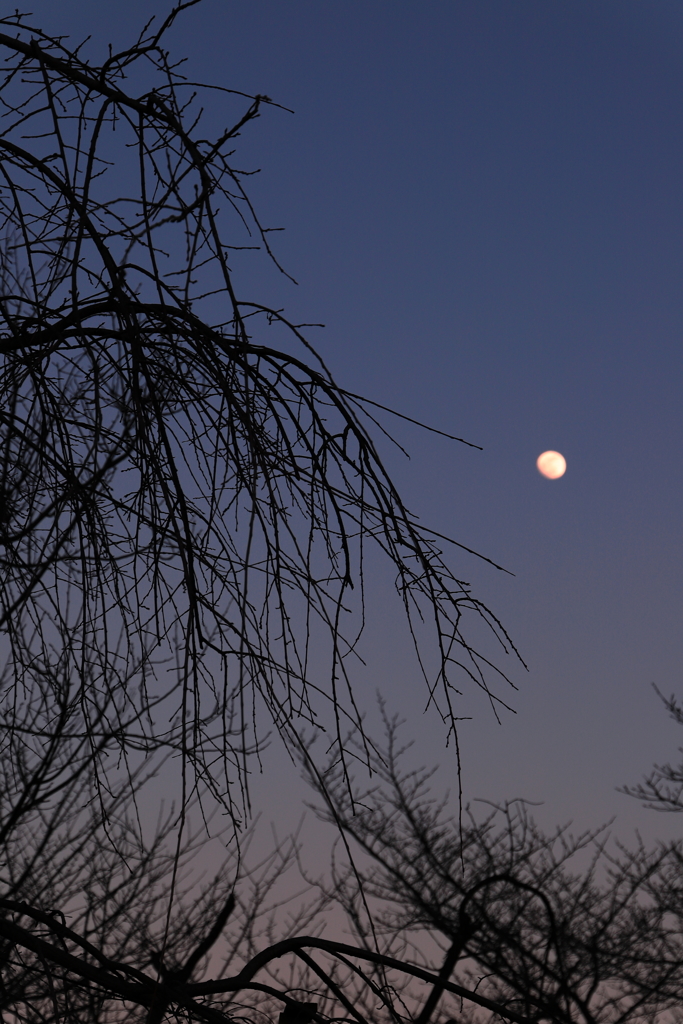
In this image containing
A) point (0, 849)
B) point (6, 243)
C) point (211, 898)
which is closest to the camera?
point (0, 849)

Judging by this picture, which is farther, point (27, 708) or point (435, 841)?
point (435, 841)

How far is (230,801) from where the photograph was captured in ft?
5.03

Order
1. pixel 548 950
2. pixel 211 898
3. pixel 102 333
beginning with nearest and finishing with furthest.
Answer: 1. pixel 548 950
2. pixel 102 333
3. pixel 211 898

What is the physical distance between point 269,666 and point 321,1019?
0.60 m

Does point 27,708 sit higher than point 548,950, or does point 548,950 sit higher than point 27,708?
point 27,708

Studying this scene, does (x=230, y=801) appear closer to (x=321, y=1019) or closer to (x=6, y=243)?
(x=321, y=1019)

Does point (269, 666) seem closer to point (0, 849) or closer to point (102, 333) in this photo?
point (0, 849)

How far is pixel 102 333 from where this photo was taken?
1649 mm

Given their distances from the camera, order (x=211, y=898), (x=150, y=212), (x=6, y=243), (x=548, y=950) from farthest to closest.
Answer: (x=211, y=898)
(x=6, y=243)
(x=150, y=212)
(x=548, y=950)

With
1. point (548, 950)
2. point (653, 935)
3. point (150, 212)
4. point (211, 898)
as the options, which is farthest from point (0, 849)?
point (653, 935)

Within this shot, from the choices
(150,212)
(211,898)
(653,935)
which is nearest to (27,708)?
(150,212)

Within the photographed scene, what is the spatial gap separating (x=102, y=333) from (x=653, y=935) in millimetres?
9622

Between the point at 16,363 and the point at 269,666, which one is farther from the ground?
the point at 16,363

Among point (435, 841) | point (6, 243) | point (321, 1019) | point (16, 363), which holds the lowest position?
point (321, 1019)
